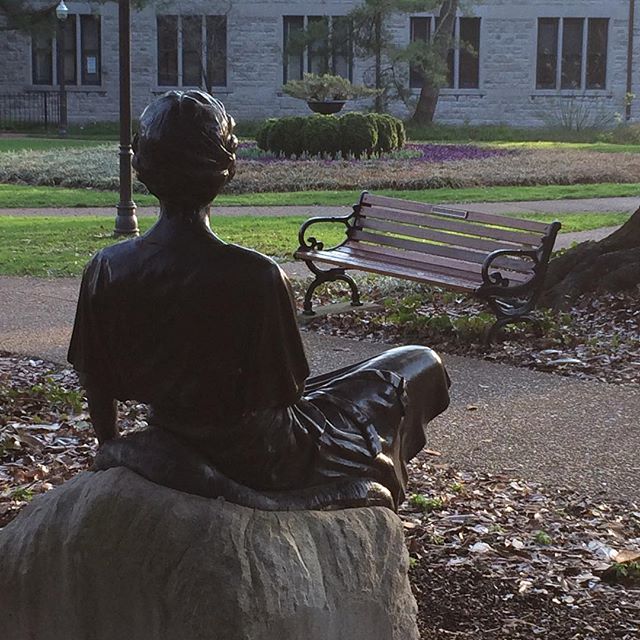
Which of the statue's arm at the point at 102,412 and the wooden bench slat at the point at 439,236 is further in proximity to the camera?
the wooden bench slat at the point at 439,236

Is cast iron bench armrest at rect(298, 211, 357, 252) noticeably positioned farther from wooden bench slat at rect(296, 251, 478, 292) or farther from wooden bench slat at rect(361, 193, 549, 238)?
wooden bench slat at rect(361, 193, 549, 238)

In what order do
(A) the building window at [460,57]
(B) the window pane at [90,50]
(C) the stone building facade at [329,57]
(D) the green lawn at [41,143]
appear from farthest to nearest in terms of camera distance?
(B) the window pane at [90,50] < (A) the building window at [460,57] < (C) the stone building facade at [329,57] < (D) the green lawn at [41,143]

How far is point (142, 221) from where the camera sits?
15.5 meters

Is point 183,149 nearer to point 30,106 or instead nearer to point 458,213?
point 458,213

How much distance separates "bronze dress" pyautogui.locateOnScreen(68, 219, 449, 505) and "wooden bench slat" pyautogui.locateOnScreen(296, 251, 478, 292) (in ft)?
18.8

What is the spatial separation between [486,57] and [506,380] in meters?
36.0

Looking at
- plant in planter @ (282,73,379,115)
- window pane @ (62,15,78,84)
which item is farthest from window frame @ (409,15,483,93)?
window pane @ (62,15,78,84)

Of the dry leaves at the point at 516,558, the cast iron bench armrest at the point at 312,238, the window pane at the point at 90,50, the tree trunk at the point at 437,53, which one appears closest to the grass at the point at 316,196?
the cast iron bench armrest at the point at 312,238

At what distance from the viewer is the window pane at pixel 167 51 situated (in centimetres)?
4250

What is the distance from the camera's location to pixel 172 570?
285 centimetres

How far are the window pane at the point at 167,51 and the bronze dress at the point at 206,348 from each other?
4057 centimetres

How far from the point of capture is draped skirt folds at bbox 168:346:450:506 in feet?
9.91

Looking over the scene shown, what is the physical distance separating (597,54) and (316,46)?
31.3ft

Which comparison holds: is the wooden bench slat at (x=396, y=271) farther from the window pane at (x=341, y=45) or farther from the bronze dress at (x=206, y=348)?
the window pane at (x=341, y=45)
